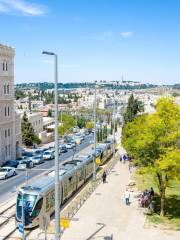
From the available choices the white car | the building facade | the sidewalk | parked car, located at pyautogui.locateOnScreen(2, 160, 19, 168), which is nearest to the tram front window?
the sidewalk

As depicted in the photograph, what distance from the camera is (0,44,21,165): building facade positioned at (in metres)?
55.6

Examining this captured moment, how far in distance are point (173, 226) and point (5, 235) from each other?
10.0 meters

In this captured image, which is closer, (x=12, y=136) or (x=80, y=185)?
(x=80, y=185)

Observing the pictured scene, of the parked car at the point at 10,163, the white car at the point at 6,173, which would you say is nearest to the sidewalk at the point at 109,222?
the white car at the point at 6,173

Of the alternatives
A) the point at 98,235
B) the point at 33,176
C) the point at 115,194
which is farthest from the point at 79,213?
the point at 33,176

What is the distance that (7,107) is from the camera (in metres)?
57.5

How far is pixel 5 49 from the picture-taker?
56062 mm

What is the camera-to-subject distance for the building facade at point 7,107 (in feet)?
182

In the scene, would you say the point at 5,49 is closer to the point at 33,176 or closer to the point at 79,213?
the point at 33,176

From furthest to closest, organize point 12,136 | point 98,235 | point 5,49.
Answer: point 12,136 < point 5,49 < point 98,235

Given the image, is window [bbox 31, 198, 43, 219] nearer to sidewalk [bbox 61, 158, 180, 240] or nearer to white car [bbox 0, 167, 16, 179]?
sidewalk [bbox 61, 158, 180, 240]

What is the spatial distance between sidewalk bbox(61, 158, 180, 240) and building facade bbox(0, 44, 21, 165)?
22.6m

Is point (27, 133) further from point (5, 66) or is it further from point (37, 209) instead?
point (37, 209)

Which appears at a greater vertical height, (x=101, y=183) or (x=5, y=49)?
(x=5, y=49)
